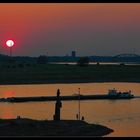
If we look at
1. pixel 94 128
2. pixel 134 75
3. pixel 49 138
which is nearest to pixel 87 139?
pixel 49 138

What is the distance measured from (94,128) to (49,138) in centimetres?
2220

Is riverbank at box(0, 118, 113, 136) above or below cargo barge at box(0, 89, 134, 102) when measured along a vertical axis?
below

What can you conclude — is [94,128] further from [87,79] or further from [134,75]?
[134,75]

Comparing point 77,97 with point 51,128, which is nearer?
point 51,128

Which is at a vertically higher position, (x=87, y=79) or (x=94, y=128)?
(x=87, y=79)

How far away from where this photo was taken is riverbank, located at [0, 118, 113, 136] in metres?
20.7

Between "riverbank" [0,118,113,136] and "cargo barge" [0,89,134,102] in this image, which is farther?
"cargo barge" [0,89,134,102]

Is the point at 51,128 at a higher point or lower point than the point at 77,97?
lower

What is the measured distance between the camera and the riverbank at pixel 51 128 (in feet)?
68.1

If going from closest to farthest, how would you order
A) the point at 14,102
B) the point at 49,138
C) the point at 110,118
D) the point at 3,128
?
the point at 49,138 → the point at 3,128 → the point at 110,118 → the point at 14,102

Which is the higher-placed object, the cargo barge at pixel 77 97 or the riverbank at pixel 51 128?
the cargo barge at pixel 77 97

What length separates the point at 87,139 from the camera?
4.09 ft

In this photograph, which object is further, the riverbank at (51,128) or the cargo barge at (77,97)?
the cargo barge at (77,97)

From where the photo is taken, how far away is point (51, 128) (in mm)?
21953
